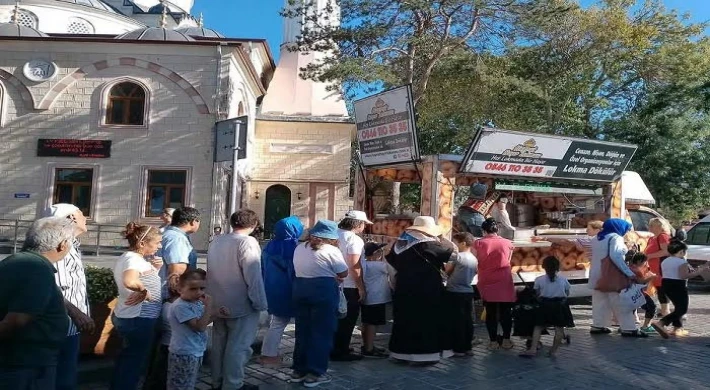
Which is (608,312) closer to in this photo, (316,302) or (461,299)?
(461,299)

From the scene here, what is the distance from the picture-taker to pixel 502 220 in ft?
30.7

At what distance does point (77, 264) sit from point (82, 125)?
17.3 metres

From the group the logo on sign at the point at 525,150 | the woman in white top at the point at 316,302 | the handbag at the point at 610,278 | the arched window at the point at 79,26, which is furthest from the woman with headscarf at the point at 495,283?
the arched window at the point at 79,26

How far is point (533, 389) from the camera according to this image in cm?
499

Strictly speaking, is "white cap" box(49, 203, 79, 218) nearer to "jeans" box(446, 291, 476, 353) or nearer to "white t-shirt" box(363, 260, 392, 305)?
"white t-shirt" box(363, 260, 392, 305)

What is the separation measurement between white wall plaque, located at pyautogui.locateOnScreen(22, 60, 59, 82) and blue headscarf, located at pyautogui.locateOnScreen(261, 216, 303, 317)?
676 inches

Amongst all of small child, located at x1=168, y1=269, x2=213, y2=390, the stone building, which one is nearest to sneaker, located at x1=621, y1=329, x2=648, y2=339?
small child, located at x1=168, y1=269, x2=213, y2=390

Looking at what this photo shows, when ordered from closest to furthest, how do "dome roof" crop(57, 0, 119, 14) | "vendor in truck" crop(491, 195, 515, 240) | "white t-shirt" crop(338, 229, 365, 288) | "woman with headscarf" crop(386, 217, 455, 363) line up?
"woman with headscarf" crop(386, 217, 455, 363) → "white t-shirt" crop(338, 229, 365, 288) → "vendor in truck" crop(491, 195, 515, 240) → "dome roof" crop(57, 0, 119, 14)

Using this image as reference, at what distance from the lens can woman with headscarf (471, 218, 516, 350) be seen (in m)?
6.53

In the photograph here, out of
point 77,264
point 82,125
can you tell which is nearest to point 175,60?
point 82,125

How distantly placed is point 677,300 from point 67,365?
7.45 meters

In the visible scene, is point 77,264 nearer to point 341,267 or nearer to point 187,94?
point 341,267

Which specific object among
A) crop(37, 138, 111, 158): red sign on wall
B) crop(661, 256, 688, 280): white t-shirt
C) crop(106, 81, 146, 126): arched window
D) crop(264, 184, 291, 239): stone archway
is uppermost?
crop(106, 81, 146, 126): arched window

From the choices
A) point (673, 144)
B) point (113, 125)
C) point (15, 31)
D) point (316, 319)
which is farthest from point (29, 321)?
point (15, 31)
